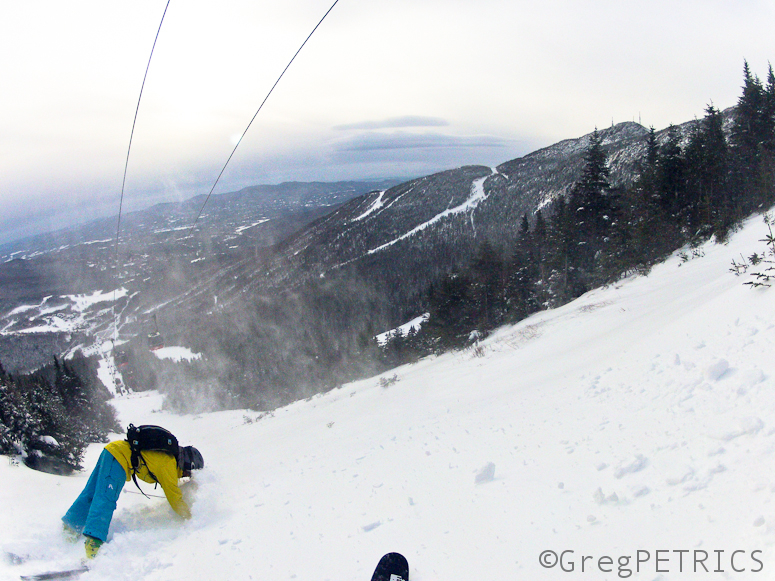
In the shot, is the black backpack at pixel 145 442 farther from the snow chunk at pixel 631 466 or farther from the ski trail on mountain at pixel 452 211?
the ski trail on mountain at pixel 452 211

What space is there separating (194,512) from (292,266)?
571ft

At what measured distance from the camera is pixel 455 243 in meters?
136

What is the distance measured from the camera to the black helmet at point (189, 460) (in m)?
5.96

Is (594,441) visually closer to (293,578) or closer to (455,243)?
(293,578)

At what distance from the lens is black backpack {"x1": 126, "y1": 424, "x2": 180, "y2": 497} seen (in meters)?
5.29

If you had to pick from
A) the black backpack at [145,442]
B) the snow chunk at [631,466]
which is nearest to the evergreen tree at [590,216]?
the snow chunk at [631,466]

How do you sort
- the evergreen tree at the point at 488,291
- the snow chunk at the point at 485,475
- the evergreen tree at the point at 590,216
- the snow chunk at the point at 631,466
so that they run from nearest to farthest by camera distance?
1. the snow chunk at the point at 631,466
2. the snow chunk at the point at 485,475
3. the evergreen tree at the point at 590,216
4. the evergreen tree at the point at 488,291

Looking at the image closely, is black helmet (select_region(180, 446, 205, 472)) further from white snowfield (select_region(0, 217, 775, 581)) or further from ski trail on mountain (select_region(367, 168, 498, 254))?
ski trail on mountain (select_region(367, 168, 498, 254))

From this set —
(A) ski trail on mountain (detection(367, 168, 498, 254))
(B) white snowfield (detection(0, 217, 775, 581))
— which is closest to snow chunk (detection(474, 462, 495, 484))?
(B) white snowfield (detection(0, 217, 775, 581))

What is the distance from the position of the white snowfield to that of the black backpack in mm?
685

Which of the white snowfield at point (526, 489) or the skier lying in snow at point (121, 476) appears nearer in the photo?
the white snowfield at point (526, 489)

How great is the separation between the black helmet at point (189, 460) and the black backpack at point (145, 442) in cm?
45

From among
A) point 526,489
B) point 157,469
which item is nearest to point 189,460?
point 157,469

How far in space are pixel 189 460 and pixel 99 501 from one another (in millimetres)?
1440
